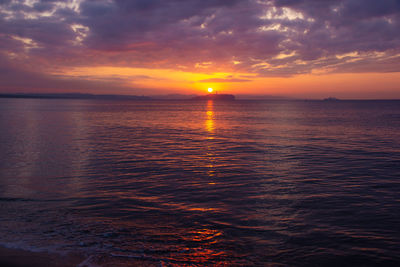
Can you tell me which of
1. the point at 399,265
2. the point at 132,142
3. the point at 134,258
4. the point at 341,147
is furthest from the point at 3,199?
the point at 341,147

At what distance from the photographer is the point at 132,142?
30375 mm

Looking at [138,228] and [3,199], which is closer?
[138,228]

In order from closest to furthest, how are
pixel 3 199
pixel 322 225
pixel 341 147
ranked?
pixel 322 225
pixel 3 199
pixel 341 147

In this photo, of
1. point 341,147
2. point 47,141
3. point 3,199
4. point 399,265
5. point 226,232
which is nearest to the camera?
point 399,265

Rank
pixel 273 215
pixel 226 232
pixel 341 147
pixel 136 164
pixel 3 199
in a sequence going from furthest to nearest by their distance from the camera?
pixel 341 147 < pixel 136 164 < pixel 3 199 < pixel 273 215 < pixel 226 232

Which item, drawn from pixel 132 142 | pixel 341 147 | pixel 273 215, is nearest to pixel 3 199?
pixel 273 215

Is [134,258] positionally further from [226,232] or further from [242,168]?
[242,168]

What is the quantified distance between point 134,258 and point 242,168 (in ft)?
39.2

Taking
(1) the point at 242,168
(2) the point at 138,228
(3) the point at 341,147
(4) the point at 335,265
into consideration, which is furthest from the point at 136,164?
(3) the point at 341,147

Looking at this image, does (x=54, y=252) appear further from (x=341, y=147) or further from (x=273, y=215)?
(x=341, y=147)

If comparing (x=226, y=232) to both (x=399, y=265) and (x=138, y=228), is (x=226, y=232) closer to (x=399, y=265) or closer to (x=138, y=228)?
(x=138, y=228)

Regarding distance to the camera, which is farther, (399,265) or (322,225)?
(322,225)

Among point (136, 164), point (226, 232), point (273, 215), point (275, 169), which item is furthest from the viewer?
point (136, 164)

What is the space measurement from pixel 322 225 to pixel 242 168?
8899mm
